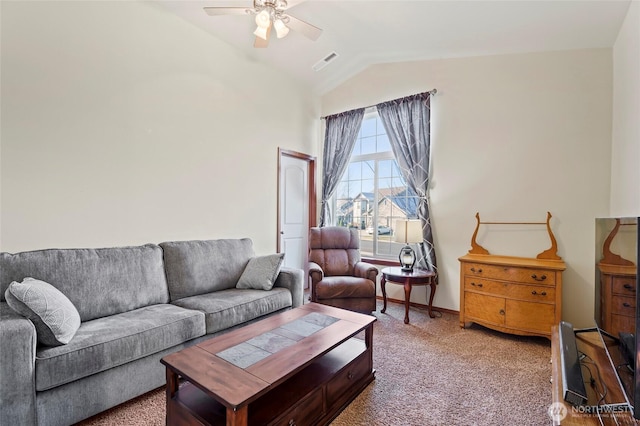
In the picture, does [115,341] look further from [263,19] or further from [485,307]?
[485,307]

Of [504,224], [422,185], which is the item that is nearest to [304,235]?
[422,185]

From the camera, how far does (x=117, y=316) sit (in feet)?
7.09

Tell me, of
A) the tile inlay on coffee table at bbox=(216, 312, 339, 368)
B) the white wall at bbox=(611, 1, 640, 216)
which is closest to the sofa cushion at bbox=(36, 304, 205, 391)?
the tile inlay on coffee table at bbox=(216, 312, 339, 368)

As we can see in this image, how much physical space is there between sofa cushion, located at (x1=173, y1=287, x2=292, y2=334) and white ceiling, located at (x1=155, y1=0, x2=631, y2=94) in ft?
8.20

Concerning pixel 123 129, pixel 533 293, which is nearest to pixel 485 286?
pixel 533 293

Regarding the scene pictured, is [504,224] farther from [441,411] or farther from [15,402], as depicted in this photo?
[15,402]

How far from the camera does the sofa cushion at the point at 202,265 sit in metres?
2.72

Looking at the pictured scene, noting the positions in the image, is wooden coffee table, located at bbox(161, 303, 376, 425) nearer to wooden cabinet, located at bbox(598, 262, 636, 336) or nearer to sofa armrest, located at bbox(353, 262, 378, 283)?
wooden cabinet, located at bbox(598, 262, 636, 336)

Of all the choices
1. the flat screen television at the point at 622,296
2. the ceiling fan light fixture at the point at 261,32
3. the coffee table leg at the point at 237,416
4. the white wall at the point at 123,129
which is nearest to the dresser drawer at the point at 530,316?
the flat screen television at the point at 622,296

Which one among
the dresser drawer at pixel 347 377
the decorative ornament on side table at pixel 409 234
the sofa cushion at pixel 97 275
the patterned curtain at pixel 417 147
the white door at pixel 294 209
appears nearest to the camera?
the dresser drawer at pixel 347 377

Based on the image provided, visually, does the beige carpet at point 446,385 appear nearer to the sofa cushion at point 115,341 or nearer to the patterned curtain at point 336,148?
the sofa cushion at point 115,341

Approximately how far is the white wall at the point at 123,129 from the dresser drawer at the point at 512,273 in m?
2.57

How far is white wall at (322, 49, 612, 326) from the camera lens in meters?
2.98

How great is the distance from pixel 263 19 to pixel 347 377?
2712 millimetres
